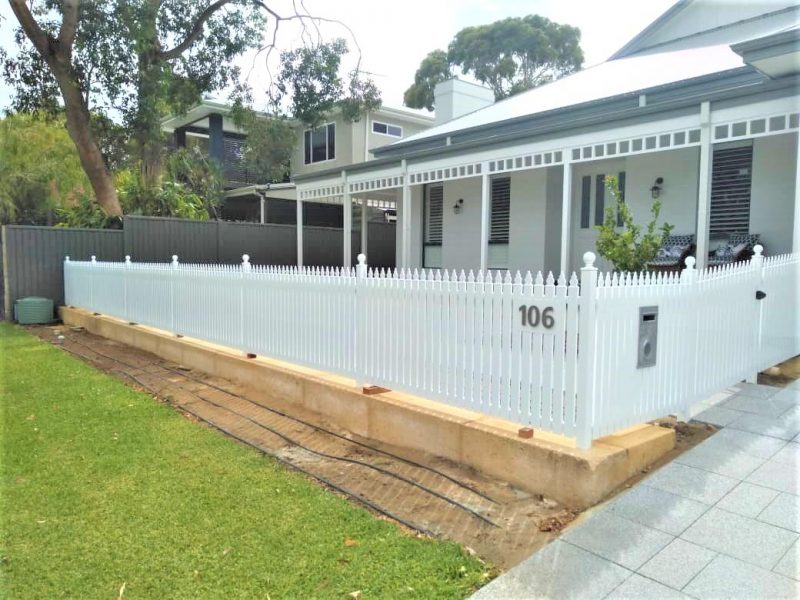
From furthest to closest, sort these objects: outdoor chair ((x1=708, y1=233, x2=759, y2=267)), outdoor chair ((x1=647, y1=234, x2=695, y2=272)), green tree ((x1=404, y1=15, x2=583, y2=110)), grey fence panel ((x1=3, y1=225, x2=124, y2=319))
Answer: green tree ((x1=404, y1=15, x2=583, y2=110))
grey fence panel ((x1=3, y1=225, x2=124, y2=319))
outdoor chair ((x1=647, y1=234, x2=695, y2=272))
outdoor chair ((x1=708, y1=233, x2=759, y2=267))

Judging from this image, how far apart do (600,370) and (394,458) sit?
1.82m

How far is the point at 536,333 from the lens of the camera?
12.8ft

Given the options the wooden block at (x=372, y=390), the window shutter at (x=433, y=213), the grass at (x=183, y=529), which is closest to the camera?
the grass at (x=183, y=529)

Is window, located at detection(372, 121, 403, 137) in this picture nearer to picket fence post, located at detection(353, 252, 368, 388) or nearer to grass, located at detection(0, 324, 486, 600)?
picket fence post, located at detection(353, 252, 368, 388)

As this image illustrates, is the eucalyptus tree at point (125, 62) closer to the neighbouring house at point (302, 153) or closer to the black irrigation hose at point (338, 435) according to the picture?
the neighbouring house at point (302, 153)

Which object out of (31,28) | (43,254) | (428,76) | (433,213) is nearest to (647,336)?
(433,213)

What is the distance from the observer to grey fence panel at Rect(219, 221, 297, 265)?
16.1 m

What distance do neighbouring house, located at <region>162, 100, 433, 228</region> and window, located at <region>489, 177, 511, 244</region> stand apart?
297 inches

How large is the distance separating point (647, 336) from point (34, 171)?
31.3m

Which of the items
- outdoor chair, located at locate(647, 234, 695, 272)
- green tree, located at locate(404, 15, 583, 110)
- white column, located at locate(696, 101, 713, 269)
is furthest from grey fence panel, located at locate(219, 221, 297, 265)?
green tree, located at locate(404, 15, 583, 110)

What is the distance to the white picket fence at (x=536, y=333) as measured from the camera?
3.74 metres

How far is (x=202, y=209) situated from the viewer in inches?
722

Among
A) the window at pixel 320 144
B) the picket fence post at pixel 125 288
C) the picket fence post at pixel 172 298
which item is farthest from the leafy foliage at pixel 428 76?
the picket fence post at pixel 172 298

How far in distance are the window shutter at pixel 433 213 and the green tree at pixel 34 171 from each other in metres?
20.6
